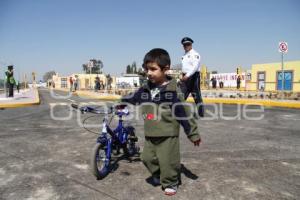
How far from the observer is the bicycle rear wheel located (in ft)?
10.3

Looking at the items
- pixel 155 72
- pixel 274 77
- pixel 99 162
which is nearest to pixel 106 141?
pixel 99 162

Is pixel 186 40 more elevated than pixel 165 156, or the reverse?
pixel 186 40

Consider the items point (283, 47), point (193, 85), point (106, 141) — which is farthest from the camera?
point (283, 47)

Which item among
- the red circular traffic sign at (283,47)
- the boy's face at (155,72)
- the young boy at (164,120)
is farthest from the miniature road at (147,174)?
the red circular traffic sign at (283,47)

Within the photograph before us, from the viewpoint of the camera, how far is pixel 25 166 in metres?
3.77

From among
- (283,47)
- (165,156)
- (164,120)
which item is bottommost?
(165,156)

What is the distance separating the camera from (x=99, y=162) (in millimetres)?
3383

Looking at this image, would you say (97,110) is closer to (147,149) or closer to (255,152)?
(147,149)

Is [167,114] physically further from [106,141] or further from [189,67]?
[189,67]

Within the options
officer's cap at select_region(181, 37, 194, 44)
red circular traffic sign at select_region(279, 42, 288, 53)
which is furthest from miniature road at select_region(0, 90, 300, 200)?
red circular traffic sign at select_region(279, 42, 288, 53)

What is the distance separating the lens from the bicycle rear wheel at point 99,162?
314 cm

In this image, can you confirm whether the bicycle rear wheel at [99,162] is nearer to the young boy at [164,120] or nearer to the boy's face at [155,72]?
the young boy at [164,120]

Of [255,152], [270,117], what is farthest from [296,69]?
[255,152]

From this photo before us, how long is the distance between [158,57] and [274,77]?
1379 inches
